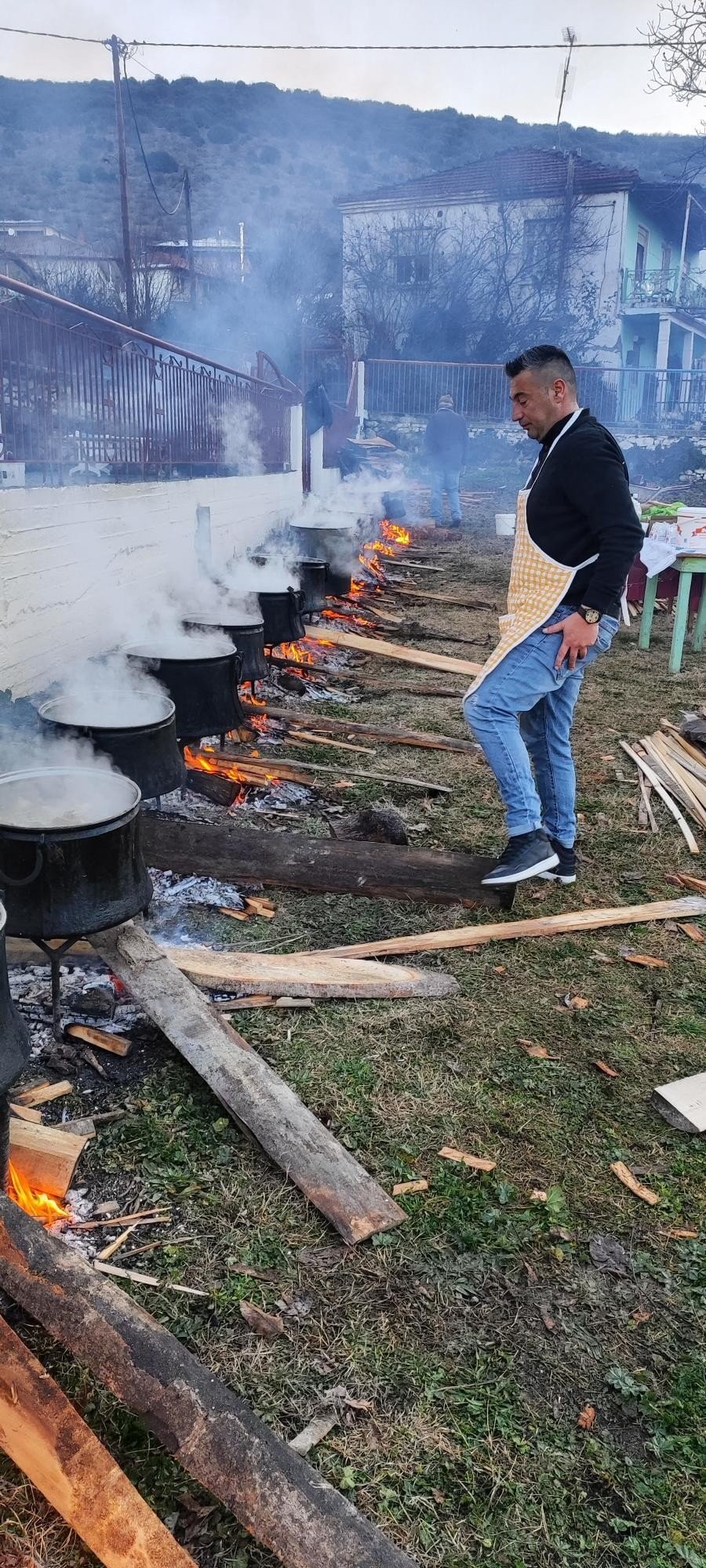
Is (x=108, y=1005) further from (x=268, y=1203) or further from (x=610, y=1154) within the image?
(x=610, y=1154)

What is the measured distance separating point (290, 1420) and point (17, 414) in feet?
20.2

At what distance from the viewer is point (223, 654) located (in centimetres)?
579

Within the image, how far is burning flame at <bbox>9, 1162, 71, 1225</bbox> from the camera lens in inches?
112

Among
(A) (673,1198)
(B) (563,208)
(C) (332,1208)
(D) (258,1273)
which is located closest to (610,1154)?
(A) (673,1198)

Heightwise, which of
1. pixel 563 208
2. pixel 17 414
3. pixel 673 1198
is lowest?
pixel 673 1198

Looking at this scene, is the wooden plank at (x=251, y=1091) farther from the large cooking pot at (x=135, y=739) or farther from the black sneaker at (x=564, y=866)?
the black sneaker at (x=564, y=866)

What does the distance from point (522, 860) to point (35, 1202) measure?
2.79m

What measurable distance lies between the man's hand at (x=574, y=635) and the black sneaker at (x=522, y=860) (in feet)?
3.04

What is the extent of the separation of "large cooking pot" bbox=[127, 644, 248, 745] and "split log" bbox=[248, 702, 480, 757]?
1.77m

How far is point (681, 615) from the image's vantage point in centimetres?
962

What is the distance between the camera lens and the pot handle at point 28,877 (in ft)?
11.0

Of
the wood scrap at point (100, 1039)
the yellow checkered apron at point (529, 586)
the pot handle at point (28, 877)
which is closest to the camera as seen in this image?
the pot handle at point (28, 877)

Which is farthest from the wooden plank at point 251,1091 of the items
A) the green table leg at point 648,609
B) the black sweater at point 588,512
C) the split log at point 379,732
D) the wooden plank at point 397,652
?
the green table leg at point 648,609

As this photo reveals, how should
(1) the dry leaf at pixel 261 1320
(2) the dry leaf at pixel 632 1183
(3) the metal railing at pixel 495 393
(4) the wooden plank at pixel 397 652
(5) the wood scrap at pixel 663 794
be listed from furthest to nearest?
1. (3) the metal railing at pixel 495 393
2. (4) the wooden plank at pixel 397 652
3. (5) the wood scrap at pixel 663 794
4. (2) the dry leaf at pixel 632 1183
5. (1) the dry leaf at pixel 261 1320
